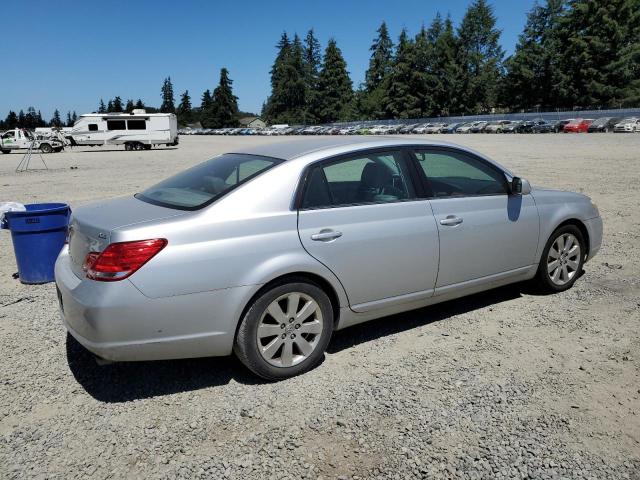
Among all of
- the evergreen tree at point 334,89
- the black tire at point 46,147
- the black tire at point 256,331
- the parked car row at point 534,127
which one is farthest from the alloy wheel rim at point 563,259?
the evergreen tree at point 334,89

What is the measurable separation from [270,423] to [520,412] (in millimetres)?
1529

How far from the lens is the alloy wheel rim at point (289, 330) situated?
3570 mm

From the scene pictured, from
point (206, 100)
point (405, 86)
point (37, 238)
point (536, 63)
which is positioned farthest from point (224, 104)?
point (37, 238)

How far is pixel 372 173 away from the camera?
4336 millimetres

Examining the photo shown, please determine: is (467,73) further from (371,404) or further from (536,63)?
(371,404)

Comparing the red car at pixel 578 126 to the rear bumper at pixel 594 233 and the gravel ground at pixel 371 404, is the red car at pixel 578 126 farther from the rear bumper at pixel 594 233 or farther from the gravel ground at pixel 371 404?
the gravel ground at pixel 371 404

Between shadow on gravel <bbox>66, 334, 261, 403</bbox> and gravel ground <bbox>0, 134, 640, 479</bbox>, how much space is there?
15 mm

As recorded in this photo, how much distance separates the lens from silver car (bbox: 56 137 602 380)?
10.6ft

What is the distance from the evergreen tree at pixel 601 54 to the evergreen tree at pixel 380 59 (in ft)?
135

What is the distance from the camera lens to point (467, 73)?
90375mm

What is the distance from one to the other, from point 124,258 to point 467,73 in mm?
95244

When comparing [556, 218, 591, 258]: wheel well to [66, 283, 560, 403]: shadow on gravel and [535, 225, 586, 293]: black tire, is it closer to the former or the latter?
[535, 225, 586, 293]: black tire

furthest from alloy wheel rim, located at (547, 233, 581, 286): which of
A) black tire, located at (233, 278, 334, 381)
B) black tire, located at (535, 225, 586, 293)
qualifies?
black tire, located at (233, 278, 334, 381)

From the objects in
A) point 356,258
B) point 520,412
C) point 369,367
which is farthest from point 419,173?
point 520,412
